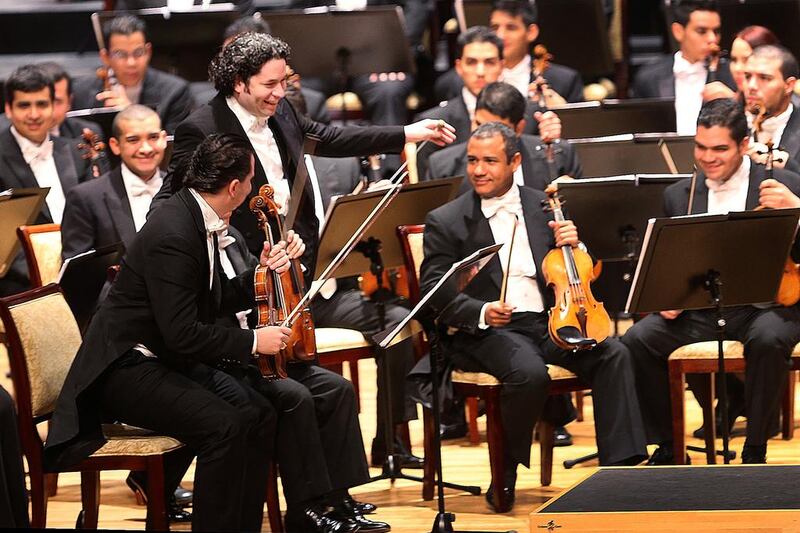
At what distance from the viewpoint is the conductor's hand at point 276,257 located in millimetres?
3486

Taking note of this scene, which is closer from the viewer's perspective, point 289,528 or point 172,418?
point 172,418

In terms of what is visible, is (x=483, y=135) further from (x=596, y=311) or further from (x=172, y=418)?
(x=172, y=418)

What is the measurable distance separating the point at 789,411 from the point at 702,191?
2.86 ft

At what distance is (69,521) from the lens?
421cm

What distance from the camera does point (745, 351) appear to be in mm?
4309

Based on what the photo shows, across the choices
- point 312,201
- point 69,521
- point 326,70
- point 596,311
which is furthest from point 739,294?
point 326,70

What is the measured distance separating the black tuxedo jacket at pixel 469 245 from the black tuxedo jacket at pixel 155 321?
34.4 inches

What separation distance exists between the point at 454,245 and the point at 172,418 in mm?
1209

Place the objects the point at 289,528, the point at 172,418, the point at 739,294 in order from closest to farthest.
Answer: the point at 172,418, the point at 289,528, the point at 739,294

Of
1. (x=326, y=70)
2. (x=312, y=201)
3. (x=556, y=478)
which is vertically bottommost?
(x=556, y=478)

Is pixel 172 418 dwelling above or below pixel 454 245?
below

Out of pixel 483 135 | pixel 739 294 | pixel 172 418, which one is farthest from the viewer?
pixel 483 135

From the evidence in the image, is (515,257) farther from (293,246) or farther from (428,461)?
(293,246)

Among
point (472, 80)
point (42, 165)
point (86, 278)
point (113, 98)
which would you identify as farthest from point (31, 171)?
point (472, 80)
